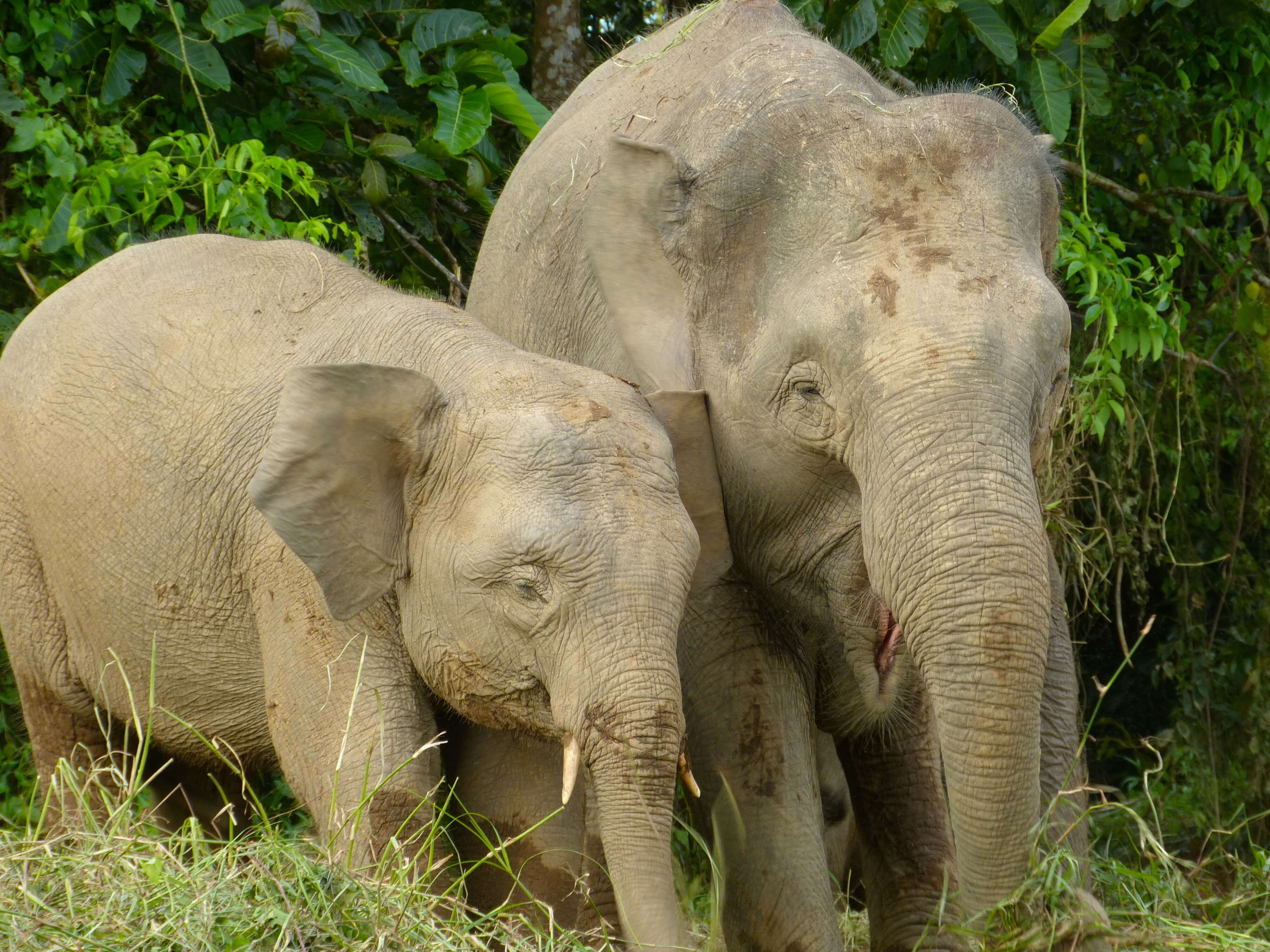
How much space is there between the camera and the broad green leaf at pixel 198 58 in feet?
18.2

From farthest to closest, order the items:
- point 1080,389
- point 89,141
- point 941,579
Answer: point 1080,389 → point 89,141 → point 941,579

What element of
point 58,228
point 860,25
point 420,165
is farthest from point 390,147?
point 860,25

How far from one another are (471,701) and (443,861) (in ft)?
0.98

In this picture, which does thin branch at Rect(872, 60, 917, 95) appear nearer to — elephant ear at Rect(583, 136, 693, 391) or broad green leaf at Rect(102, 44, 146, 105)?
elephant ear at Rect(583, 136, 693, 391)

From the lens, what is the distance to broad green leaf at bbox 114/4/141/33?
215 inches

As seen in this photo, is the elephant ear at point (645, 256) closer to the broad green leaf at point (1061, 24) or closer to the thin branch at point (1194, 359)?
the broad green leaf at point (1061, 24)

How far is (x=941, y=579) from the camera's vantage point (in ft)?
11.1

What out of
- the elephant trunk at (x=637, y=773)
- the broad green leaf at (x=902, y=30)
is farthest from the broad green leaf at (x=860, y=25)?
the elephant trunk at (x=637, y=773)

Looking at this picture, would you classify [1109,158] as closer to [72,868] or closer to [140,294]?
[140,294]

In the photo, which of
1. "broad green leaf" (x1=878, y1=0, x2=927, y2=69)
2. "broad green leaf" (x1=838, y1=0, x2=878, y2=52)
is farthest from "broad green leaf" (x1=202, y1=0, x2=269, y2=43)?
"broad green leaf" (x1=878, y1=0, x2=927, y2=69)

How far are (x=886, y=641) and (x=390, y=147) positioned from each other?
255cm

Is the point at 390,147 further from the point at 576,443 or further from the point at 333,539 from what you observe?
the point at 576,443

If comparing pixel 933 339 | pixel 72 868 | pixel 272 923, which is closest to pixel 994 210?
pixel 933 339

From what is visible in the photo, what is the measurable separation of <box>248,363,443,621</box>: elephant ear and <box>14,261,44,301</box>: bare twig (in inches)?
75.2
